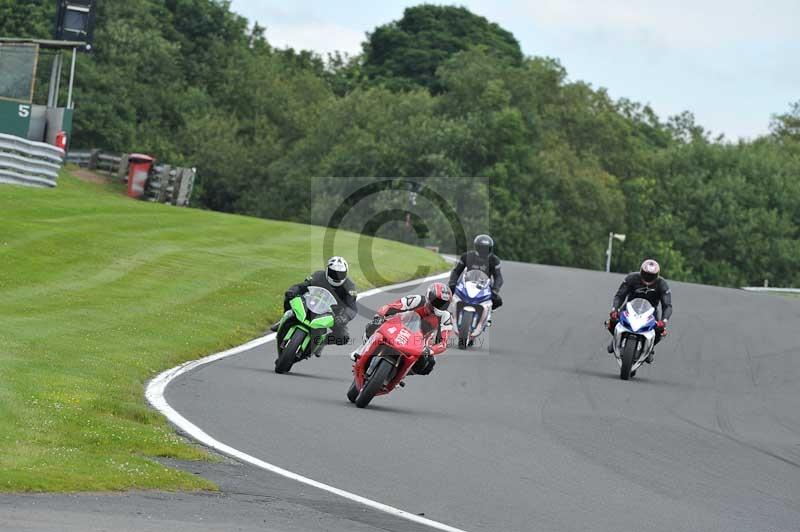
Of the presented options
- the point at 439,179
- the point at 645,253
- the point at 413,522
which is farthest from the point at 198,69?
the point at 413,522

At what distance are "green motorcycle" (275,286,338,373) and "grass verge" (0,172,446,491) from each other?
1389 millimetres

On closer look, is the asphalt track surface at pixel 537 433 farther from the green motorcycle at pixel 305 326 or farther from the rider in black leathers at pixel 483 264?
the rider in black leathers at pixel 483 264

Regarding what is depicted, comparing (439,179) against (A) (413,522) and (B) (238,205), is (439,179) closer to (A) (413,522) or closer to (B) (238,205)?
(B) (238,205)

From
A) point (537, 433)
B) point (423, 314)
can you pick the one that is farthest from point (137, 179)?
point (537, 433)

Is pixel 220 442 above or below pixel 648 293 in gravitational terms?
below

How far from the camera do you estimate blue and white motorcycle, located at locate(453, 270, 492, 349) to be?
22.0 metres

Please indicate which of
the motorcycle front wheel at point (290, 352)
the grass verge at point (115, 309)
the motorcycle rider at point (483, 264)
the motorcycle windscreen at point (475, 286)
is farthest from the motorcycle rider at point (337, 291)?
the motorcycle rider at point (483, 264)

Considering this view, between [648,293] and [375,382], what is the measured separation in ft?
23.5

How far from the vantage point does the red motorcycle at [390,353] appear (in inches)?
585

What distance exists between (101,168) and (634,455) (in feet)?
158

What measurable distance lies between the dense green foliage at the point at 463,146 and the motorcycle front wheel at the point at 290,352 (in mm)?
51811

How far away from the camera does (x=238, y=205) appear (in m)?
81.0

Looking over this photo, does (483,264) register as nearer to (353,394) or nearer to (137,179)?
(353,394)

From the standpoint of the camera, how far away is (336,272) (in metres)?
17.3
